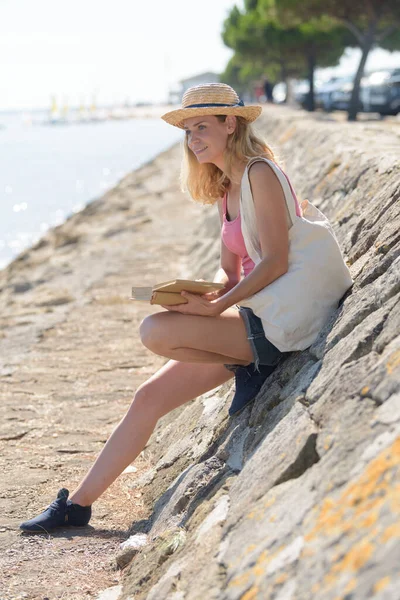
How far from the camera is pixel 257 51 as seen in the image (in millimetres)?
47094

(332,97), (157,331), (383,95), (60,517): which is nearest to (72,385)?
(60,517)

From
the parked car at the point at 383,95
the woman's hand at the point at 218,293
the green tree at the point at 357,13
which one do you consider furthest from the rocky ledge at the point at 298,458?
the parked car at the point at 383,95

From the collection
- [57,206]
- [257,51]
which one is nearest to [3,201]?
[57,206]

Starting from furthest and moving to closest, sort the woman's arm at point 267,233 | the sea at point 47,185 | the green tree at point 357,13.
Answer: the sea at point 47,185 → the green tree at point 357,13 → the woman's arm at point 267,233

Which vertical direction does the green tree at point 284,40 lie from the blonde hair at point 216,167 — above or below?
below

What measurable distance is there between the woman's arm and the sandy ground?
1227mm

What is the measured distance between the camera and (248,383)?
159 inches

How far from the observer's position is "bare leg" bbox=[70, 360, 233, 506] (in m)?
4.04

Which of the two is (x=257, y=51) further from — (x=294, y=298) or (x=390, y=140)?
(x=294, y=298)

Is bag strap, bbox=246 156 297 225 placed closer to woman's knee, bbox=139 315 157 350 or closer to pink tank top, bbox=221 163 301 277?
pink tank top, bbox=221 163 301 277

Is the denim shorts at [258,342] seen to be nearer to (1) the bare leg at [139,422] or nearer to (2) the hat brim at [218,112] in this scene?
(1) the bare leg at [139,422]

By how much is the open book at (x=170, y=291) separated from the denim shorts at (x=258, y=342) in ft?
0.78

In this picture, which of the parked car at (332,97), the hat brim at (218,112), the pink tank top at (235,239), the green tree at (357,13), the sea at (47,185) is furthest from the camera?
the parked car at (332,97)

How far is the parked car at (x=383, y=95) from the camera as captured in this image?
24.7 metres
